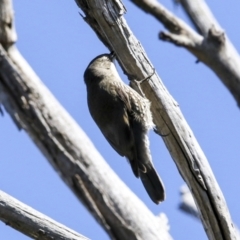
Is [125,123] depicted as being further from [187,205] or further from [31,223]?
[31,223]

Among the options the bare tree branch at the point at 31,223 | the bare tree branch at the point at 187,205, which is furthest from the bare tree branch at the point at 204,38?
the bare tree branch at the point at 31,223

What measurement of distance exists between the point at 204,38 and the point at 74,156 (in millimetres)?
1894

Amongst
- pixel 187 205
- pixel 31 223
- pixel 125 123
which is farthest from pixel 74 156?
pixel 125 123

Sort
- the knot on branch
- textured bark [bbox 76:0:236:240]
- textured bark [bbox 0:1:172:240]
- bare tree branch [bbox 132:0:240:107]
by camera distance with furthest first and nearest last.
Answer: the knot on branch
bare tree branch [bbox 132:0:240:107]
textured bark [bbox 76:0:236:240]
textured bark [bbox 0:1:172:240]

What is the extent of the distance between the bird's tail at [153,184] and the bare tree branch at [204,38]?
113 centimetres

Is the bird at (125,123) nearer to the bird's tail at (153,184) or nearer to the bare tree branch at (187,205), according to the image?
the bird's tail at (153,184)

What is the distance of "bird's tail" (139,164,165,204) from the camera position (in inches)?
196

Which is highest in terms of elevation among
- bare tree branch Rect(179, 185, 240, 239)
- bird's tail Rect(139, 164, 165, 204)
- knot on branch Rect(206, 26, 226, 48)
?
knot on branch Rect(206, 26, 226, 48)

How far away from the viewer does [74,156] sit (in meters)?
2.70

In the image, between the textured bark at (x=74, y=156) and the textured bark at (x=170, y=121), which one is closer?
the textured bark at (x=74, y=156)

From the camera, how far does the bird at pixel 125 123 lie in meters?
5.06

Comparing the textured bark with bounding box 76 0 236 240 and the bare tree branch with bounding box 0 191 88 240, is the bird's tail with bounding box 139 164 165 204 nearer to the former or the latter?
the textured bark with bounding box 76 0 236 240

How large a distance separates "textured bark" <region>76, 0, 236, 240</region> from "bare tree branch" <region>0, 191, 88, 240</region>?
1014 mm

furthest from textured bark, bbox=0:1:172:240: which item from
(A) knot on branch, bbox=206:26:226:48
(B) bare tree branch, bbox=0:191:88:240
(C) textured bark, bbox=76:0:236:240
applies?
(A) knot on branch, bbox=206:26:226:48
